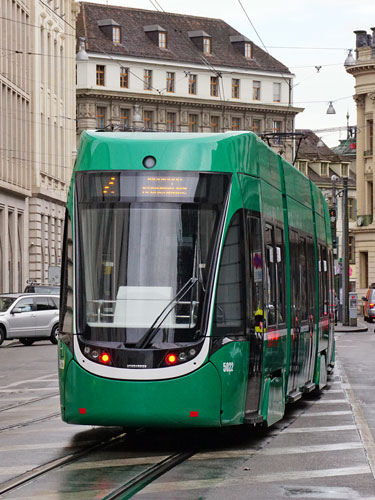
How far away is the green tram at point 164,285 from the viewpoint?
1301cm

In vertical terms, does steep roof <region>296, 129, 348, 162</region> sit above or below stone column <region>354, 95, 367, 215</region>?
above

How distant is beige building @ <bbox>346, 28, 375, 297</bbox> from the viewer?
95.4 metres

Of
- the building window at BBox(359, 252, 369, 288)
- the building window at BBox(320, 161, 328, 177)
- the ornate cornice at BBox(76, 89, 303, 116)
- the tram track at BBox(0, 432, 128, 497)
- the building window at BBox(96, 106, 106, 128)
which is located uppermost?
the ornate cornice at BBox(76, 89, 303, 116)

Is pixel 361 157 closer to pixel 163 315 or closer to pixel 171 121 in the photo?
pixel 171 121

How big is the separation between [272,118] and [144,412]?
98693 millimetres

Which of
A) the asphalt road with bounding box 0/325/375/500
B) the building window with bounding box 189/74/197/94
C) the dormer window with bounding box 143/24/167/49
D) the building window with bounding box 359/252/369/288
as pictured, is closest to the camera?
the asphalt road with bounding box 0/325/375/500

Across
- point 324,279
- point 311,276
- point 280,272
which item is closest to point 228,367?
point 280,272

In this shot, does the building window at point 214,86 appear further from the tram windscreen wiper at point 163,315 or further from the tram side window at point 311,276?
the tram windscreen wiper at point 163,315

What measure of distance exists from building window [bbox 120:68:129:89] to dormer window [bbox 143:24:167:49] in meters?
4.49

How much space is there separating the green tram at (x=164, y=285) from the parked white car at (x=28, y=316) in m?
29.1

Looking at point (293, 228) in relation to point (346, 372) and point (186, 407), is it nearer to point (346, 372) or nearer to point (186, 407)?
point (186, 407)

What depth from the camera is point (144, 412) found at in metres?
12.9

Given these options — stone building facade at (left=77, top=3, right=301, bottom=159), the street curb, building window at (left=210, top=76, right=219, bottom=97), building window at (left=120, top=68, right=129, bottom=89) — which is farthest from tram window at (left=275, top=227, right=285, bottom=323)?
building window at (left=210, top=76, right=219, bottom=97)

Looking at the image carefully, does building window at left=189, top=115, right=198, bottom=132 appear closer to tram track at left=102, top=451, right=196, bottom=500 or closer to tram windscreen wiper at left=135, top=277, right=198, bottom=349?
tram windscreen wiper at left=135, top=277, right=198, bottom=349
